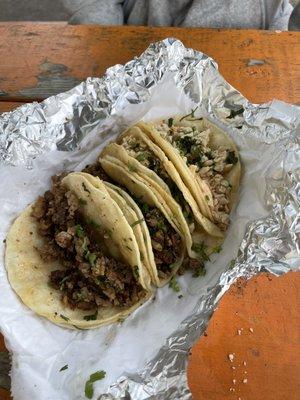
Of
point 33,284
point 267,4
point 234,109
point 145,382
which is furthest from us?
point 267,4

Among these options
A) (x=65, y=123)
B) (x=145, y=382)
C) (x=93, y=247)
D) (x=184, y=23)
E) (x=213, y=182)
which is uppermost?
(x=184, y=23)

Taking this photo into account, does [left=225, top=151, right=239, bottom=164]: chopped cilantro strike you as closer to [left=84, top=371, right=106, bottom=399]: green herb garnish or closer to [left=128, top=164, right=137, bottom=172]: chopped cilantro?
[left=128, top=164, right=137, bottom=172]: chopped cilantro

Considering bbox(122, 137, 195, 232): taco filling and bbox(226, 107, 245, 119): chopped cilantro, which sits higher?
bbox(226, 107, 245, 119): chopped cilantro

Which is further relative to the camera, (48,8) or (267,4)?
(48,8)

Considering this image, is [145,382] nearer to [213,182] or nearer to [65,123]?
[213,182]

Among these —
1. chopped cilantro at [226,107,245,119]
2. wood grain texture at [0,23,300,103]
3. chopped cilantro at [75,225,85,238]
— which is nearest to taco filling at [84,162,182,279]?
chopped cilantro at [75,225,85,238]

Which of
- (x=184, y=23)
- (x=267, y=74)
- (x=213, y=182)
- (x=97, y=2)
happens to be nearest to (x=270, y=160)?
(x=213, y=182)

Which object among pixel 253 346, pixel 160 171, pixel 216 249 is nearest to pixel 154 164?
pixel 160 171

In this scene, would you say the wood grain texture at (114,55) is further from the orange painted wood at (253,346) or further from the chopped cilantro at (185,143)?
the orange painted wood at (253,346)
